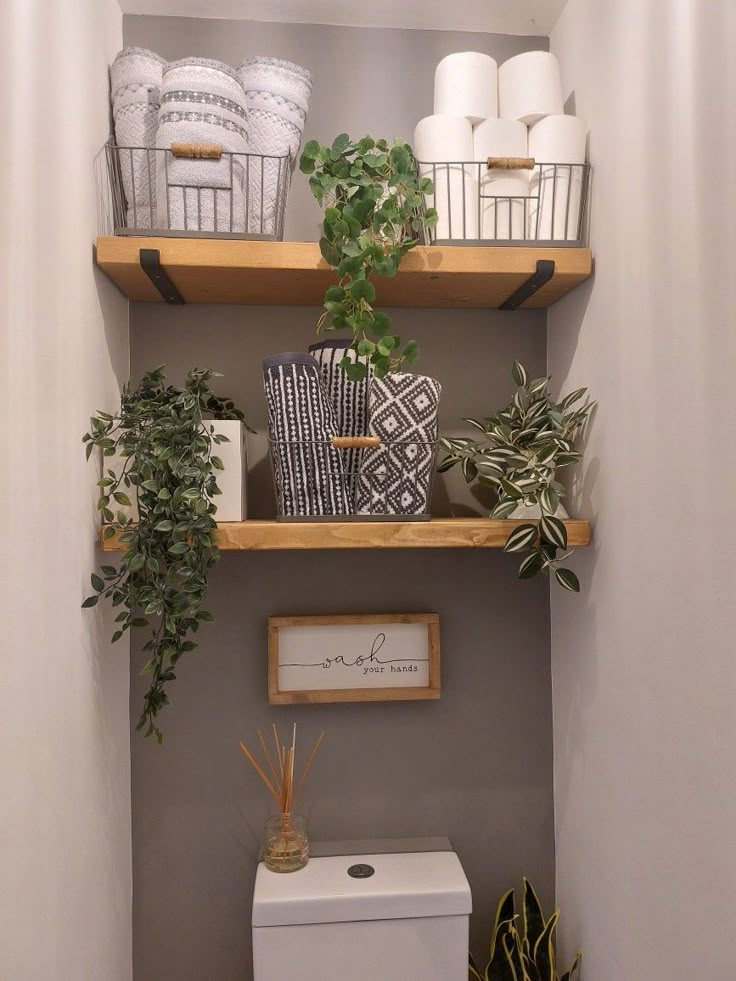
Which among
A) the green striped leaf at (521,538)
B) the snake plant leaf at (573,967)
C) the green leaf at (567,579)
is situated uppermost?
the green striped leaf at (521,538)

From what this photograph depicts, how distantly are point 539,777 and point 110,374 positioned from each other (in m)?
1.10

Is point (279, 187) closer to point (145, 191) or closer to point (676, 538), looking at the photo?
point (145, 191)

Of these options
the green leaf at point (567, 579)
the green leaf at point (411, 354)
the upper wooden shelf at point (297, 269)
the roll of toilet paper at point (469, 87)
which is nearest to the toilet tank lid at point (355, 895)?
the green leaf at point (567, 579)

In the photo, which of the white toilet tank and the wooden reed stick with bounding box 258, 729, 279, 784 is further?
the wooden reed stick with bounding box 258, 729, 279, 784

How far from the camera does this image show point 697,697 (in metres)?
0.98

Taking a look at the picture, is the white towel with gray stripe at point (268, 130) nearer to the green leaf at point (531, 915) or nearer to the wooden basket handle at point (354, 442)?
the wooden basket handle at point (354, 442)

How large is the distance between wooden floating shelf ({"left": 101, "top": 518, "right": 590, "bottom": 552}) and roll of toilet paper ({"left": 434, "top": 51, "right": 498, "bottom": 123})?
72cm

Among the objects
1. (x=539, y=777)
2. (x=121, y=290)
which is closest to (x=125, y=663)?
(x=121, y=290)

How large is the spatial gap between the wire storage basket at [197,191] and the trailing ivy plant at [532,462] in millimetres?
501

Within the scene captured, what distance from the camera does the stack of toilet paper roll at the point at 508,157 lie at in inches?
51.5

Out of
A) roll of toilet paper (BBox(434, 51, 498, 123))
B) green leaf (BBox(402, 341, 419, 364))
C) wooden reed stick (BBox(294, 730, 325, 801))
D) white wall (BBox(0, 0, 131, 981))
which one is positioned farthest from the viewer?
wooden reed stick (BBox(294, 730, 325, 801))

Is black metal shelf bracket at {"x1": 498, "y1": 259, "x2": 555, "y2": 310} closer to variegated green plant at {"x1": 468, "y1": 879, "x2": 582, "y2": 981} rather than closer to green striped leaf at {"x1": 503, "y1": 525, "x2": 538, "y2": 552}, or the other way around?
green striped leaf at {"x1": 503, "y1": 525, "x2": 538, "y2": 552}

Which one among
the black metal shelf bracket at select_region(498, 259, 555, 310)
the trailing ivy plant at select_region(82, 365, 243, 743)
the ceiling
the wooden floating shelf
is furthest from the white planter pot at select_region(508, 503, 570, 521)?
the ceiling

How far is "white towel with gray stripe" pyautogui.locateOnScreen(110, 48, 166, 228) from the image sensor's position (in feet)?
4.22
